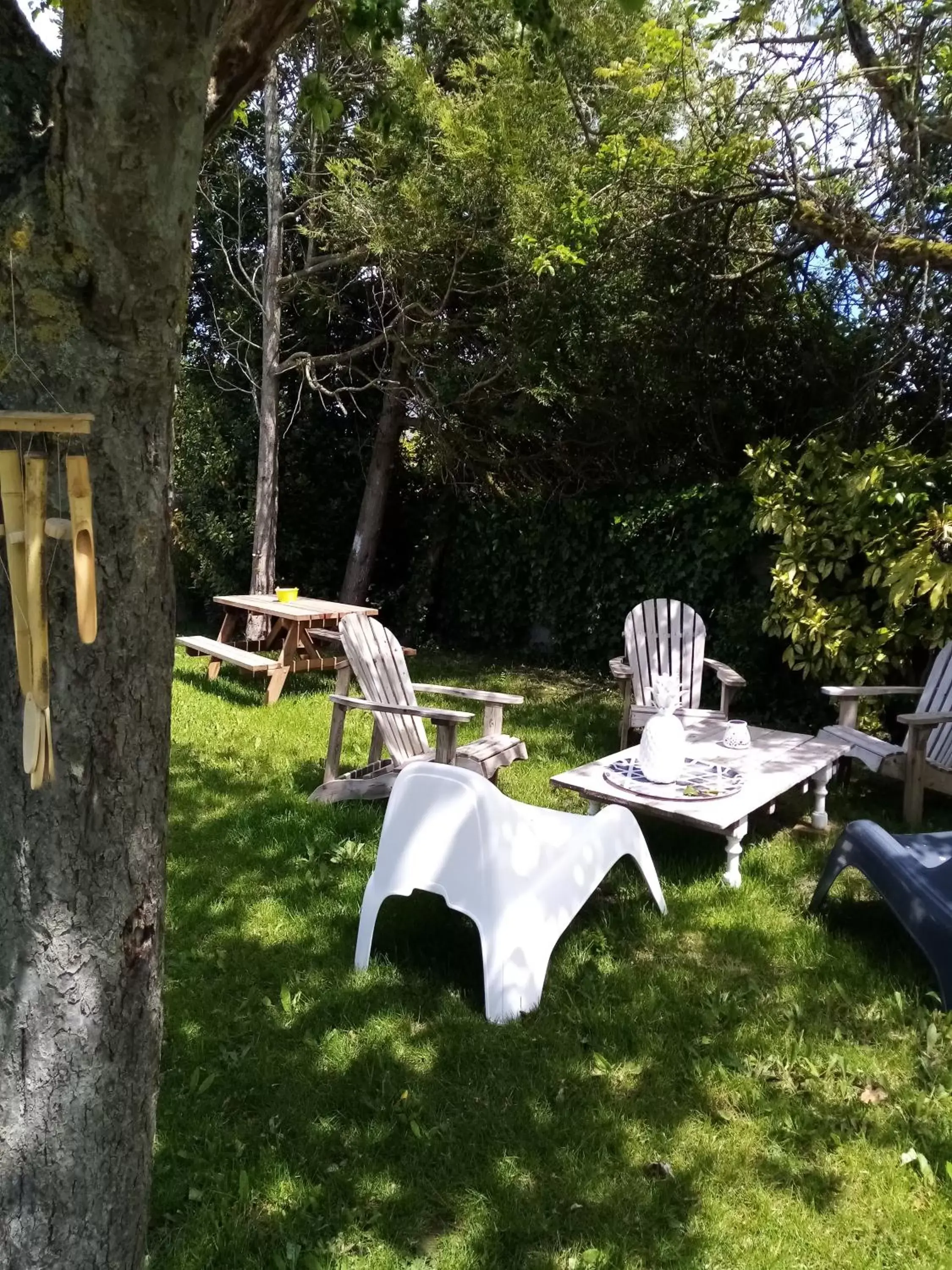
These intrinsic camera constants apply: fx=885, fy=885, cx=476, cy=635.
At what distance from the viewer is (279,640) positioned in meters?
7.79

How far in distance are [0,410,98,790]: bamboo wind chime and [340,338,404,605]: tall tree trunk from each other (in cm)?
782

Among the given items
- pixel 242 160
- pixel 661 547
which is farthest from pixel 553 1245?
pixel 242 160

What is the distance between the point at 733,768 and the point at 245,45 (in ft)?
11.3

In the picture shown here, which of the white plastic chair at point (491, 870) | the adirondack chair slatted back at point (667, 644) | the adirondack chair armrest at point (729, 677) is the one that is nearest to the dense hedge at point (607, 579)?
the adirondack chair slatted back at point (667, 644)

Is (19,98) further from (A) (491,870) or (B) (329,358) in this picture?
(B) (329,358)

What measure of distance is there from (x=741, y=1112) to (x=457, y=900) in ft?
3.20

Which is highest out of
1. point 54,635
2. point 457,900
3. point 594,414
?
point 594,414

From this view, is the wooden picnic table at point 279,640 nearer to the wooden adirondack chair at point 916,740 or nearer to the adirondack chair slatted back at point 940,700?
Answer: the wooden adirondack chair at point 916,740

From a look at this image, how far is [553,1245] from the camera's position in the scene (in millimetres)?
1951

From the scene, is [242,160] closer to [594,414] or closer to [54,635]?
[594,414]

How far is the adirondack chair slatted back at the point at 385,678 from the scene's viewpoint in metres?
4.38

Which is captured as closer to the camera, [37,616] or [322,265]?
[37,616]

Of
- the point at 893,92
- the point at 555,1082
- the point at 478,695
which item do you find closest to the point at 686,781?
the point at 478,695

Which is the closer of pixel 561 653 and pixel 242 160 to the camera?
pixel 561 653
